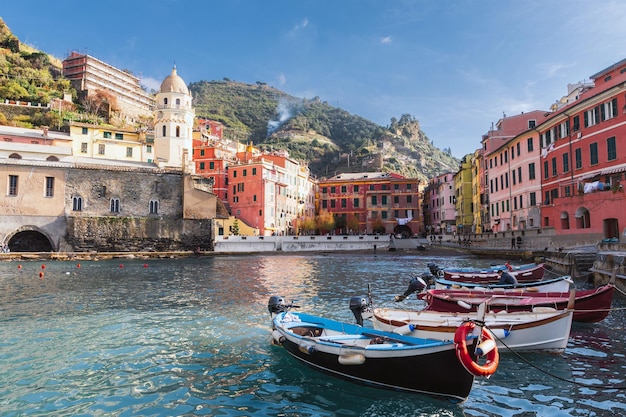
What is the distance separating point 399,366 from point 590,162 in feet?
107

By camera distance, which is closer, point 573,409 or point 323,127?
point 573,409

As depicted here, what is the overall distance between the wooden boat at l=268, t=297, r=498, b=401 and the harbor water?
18cm

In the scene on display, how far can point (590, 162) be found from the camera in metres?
32.6

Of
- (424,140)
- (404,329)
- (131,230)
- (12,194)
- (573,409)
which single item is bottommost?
(573,409)

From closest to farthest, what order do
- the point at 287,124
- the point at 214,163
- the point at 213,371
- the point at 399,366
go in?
the point at 399,366, the point at 213,371, the point at 214,163, the point at 287,124

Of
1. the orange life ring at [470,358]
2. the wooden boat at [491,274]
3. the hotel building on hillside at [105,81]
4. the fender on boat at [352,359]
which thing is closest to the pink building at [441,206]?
the wooden boat at [491,274]

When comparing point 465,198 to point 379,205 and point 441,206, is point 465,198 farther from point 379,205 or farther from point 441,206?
point 379,205

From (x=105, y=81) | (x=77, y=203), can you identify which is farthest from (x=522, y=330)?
(x=105, y=81)

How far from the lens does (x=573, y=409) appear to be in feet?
23.7

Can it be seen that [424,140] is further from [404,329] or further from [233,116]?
[404,329]

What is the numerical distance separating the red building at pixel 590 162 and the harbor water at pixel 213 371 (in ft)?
42.6

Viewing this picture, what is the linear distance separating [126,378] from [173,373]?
3.06ft

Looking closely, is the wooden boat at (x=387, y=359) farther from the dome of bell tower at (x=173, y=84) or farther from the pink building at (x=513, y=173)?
the dome of bell tower at (x=173, y=84)

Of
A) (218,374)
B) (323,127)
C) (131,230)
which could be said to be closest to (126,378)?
(218,374)
